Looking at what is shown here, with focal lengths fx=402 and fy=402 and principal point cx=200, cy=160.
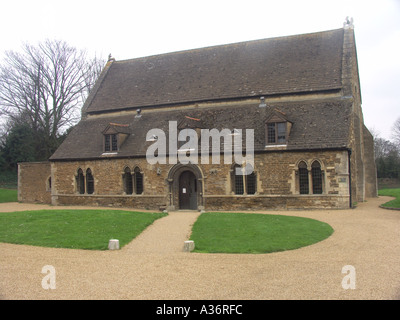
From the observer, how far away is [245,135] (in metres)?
24.6

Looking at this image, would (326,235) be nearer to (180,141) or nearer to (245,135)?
(245,135)

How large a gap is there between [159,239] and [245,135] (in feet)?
38.2

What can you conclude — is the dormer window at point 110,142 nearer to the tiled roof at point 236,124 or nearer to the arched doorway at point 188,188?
the tiled roof at point 236,124

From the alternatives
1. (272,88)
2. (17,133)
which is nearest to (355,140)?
(272,88)

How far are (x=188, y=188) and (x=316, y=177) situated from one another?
800cm

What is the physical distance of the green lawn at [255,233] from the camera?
502 inches

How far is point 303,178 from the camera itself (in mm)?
22906

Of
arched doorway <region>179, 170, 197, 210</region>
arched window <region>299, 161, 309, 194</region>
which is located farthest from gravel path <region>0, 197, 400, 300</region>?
arched doorway <region>179, 170, 197, 210</region>

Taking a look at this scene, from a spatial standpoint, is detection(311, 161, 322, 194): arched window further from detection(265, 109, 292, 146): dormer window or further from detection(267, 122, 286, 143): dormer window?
detection(267, 122, 286, 143): dormer window

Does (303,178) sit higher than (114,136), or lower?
lower

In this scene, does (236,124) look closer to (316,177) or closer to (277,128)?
(277,128)

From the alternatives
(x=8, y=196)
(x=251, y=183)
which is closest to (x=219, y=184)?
(x=251, y=183)

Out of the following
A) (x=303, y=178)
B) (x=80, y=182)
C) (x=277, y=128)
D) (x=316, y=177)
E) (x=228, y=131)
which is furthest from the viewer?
(x=80, y=182)

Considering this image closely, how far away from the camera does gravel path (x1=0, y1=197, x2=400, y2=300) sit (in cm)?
823
